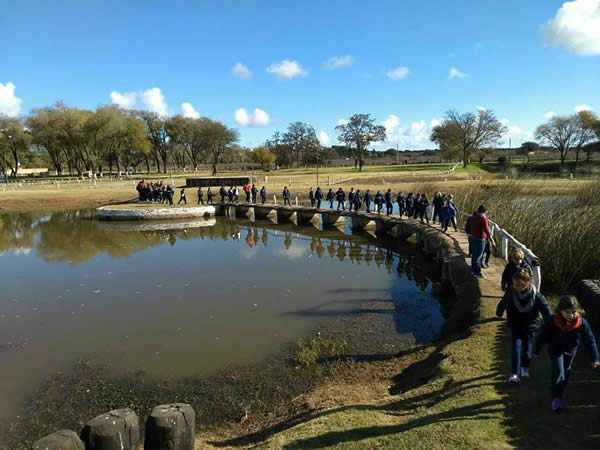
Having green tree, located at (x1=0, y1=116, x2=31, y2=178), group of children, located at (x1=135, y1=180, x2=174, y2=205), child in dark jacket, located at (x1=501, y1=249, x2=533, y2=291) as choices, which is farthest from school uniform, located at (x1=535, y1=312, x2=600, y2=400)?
green tree, located at (x1=0, y1=116, x2=31, y2=178)

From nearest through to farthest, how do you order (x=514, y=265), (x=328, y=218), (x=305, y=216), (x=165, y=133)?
(x=514, y=265) → (x=328, y=218) → (x=305, y=216) → (x=165, y=133)

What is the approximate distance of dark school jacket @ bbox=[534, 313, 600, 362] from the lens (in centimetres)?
452

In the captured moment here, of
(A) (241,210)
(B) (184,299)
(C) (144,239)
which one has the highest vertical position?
(A) (241,210)

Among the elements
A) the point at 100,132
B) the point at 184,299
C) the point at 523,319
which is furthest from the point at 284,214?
the point at 100,132

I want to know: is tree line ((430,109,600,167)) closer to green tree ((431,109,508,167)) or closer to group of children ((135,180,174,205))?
green tree ((431,109,508,167))

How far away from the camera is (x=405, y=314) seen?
10.4m

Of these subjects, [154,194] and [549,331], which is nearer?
[549,331]

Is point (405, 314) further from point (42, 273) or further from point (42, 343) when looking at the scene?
point (42, 273)

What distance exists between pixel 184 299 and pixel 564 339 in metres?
9.43

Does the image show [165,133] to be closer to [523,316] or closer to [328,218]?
[328,218]

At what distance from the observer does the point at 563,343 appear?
181 inches

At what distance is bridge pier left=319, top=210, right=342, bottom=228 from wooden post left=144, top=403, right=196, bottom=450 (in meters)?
21.8

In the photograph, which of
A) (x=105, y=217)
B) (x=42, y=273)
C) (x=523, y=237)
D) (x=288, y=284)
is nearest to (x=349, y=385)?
(x=288, y=284)

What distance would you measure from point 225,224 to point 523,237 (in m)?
19.3
